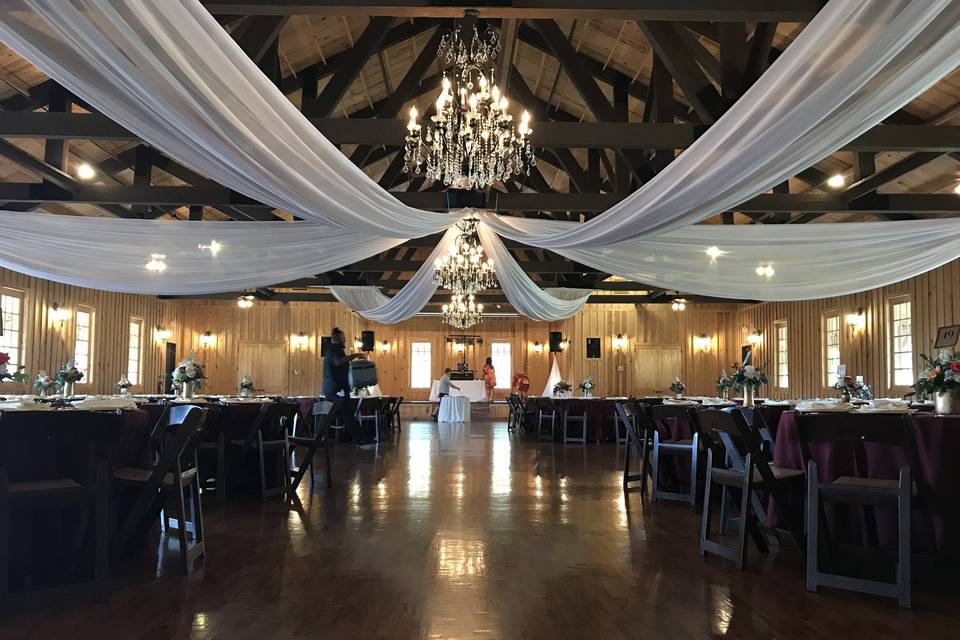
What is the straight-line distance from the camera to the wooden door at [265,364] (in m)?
20.4

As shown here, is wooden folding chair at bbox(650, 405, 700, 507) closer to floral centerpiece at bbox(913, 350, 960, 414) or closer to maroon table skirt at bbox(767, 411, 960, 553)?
floral centerpiece at bbox(913, 350, 960, 414)

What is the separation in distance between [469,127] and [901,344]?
10.4 metres

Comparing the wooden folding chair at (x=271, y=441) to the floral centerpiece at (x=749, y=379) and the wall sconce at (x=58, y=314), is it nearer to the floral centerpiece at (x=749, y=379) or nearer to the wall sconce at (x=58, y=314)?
the floral centerpiece at (x=749, y=379)

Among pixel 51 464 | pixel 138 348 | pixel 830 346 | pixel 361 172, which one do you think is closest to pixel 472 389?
pixel 138 348

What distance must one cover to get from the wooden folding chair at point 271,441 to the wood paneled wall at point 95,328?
26.6 ft

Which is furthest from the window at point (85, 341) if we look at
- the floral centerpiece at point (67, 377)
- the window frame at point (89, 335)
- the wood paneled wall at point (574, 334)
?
the floral centerpiece at point (67, 377)

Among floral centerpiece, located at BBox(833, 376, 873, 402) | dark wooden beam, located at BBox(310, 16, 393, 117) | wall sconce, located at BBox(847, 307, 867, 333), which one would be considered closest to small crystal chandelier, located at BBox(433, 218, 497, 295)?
dark wooden beam, located at BBox(310, 16, 393, 117)

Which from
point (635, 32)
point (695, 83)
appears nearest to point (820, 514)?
point (695, 83)

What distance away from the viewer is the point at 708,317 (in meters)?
20.5

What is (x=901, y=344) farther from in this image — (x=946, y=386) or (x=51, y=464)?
(x=51, y=464)

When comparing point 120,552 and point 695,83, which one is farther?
point 695,83

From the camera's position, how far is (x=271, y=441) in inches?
226

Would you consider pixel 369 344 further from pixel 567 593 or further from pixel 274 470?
pixel 567 593

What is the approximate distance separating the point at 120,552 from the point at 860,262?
234 inches
